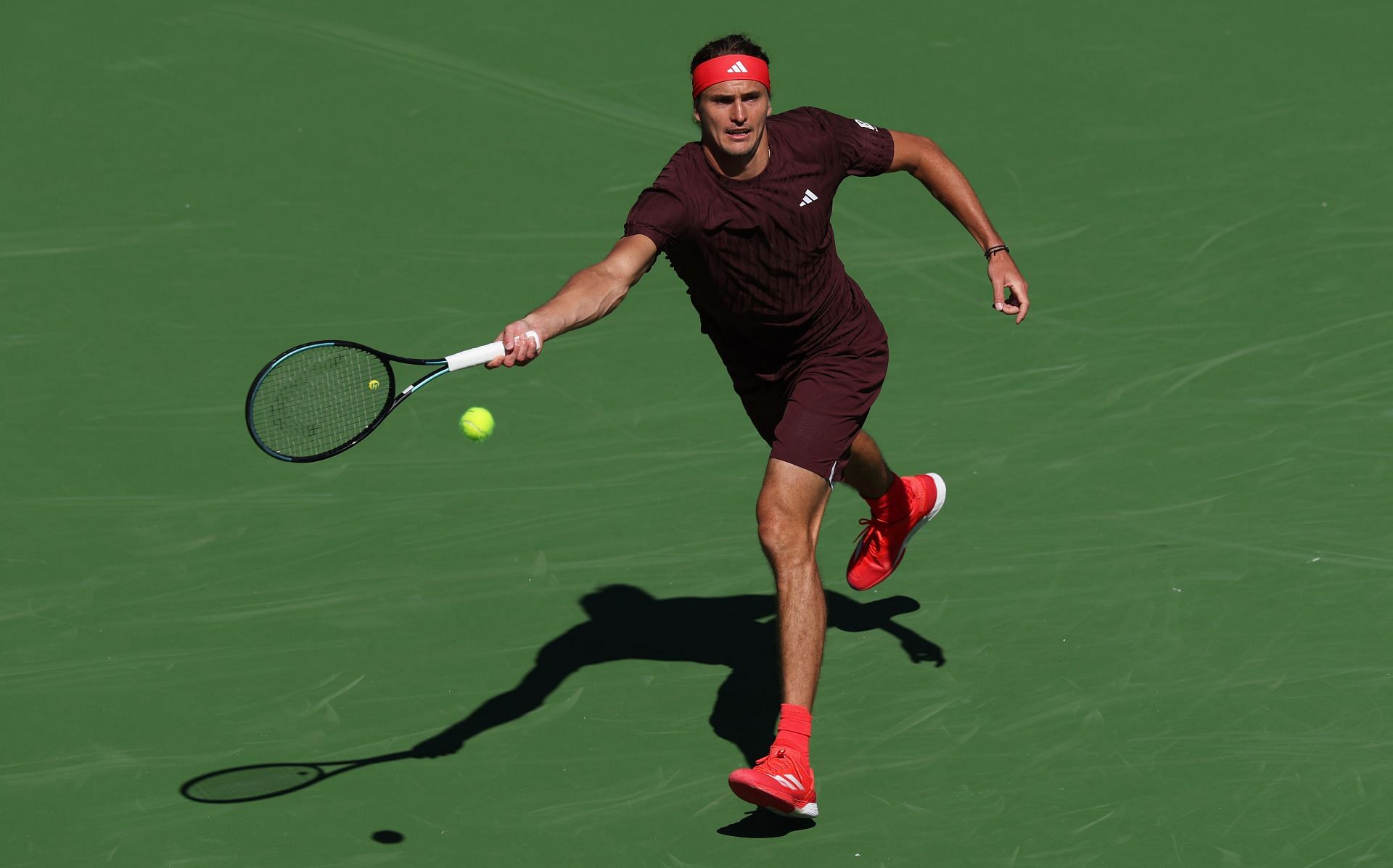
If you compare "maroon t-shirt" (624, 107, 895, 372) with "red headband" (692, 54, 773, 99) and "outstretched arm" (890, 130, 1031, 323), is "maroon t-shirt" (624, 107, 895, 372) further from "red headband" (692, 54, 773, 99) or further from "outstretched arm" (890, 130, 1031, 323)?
"red headband" (692, 54, 773, 99)

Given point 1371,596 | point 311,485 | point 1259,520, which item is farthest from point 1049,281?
point 311,485

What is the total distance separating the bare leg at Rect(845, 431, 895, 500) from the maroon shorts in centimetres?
44

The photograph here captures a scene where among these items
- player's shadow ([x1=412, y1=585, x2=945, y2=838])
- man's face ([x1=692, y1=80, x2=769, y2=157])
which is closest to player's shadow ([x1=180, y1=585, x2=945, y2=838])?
player's shadow ([x1=412, y1=585, x2=945, y2=838])

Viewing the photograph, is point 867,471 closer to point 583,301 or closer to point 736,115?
point 736,115

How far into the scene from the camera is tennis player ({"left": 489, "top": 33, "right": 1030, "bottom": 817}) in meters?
7.00

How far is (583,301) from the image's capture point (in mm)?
6832

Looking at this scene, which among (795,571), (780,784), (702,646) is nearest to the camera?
(780,784)

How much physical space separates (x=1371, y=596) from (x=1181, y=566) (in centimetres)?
72

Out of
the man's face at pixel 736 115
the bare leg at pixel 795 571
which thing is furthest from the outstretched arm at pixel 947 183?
the bare leg at pixel 795 571

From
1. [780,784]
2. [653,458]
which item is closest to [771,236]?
[780,784]

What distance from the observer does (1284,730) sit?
24.5ft

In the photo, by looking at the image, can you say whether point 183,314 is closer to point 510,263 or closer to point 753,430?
point 510,263

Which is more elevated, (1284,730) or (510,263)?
(510,263)

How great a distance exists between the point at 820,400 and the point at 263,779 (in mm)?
2281
